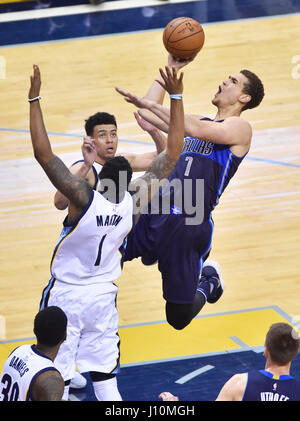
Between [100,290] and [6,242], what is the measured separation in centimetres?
388

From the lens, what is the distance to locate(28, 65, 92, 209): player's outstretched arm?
6172mm

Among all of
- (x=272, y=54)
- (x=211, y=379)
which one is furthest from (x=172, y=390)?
(x=272, y=54)

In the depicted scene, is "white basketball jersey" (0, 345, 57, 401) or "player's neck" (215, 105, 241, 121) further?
"player's neck" (215, 105, 241, 121)

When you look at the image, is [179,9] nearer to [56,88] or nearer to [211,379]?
[56,88]

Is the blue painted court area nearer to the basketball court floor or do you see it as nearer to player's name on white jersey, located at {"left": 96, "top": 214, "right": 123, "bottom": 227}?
the basketball court floor

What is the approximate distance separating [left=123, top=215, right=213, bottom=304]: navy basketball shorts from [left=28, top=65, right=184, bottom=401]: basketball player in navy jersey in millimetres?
1091

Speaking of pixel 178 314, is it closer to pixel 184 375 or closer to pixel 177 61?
pixel 184 375

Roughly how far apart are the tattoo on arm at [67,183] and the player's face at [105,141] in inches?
51.5

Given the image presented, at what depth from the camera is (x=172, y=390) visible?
7781mm

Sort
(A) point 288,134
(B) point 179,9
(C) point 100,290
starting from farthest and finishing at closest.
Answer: (B) point 179,9 < (A) point 288,134 < (C) point 100,290

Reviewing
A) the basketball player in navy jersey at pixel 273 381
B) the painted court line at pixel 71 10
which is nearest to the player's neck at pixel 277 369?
the basketball player in navy jersey at pixel 273 381

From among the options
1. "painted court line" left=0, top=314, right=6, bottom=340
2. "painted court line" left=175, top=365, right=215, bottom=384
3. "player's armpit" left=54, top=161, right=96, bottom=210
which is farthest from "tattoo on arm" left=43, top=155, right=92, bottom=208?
"painted court line" left=0, top=314, right=6, bottom=340

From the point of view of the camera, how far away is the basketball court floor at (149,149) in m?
8.45

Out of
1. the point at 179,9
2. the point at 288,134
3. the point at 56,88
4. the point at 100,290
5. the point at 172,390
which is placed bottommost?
the point at 172,390
